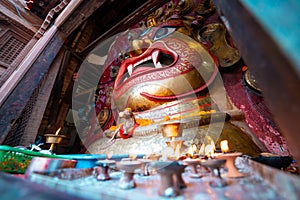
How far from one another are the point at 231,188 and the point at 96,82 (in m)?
4.01

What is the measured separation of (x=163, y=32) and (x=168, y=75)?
1.07 metres

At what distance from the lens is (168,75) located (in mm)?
1933

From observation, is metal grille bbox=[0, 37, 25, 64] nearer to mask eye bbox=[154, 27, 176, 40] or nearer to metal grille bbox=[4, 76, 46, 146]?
metal grille bbox=[4, 76, 46, 146]

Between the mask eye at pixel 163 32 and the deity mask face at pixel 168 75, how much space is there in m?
0.17

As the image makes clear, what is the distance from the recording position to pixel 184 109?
1770 mm

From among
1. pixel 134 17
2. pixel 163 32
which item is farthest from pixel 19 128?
pixel 134 17

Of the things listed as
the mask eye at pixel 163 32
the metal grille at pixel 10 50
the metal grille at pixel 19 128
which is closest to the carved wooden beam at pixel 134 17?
the metal grille at pixel 10 50

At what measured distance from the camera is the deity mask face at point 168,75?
1896 mm

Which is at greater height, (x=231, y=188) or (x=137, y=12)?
(x=137, y=12)

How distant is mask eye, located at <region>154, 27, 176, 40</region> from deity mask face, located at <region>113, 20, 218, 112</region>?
0.55 feet

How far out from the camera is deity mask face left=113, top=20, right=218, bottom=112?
1.90 m

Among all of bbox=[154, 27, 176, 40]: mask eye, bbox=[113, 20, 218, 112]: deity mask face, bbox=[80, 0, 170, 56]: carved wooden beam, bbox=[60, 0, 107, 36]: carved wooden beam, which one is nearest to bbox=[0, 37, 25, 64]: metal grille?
bbox=[60, 0, 107, 36]: carved wooden beam

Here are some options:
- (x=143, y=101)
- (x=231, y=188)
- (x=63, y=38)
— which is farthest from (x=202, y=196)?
Answer: (x=63, y=38)

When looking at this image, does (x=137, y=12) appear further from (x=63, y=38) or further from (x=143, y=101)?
(x=143, y=101)
